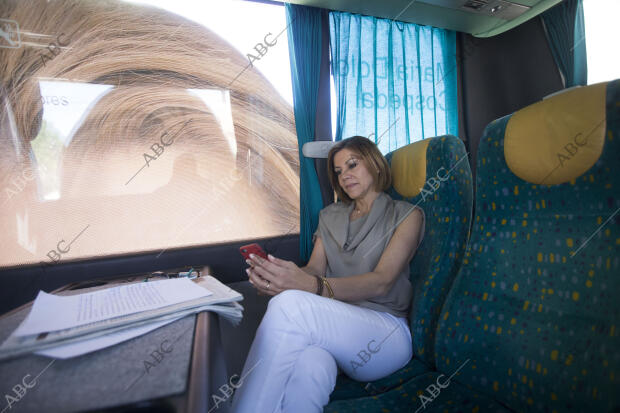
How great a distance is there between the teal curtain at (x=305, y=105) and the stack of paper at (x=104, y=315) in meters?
0.91

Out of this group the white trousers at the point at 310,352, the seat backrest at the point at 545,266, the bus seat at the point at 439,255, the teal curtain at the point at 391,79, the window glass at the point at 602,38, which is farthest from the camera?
the window glass at the point at 602,38

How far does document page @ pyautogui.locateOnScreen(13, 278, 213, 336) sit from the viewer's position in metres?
0.47

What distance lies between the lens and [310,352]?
0.79m

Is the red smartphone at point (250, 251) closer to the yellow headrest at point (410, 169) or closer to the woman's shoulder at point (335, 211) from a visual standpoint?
the woman's shoulder at point (335, 211)

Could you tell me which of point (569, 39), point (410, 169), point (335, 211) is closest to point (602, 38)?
point (569, 39)

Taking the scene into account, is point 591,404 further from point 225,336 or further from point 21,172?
point 21,172

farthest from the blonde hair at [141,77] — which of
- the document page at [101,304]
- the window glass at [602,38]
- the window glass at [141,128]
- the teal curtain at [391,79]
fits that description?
the window glass at [602,38]

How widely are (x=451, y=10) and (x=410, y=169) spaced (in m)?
1.20

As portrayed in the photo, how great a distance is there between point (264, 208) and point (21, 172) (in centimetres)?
108

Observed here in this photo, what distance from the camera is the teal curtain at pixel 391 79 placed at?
5.42 ft

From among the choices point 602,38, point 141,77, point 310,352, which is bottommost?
point 310,352

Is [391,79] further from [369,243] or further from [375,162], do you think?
[369,243]

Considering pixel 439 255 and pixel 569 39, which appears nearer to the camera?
pixel 439 255

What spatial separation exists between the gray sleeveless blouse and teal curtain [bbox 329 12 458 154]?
0.63 metres
